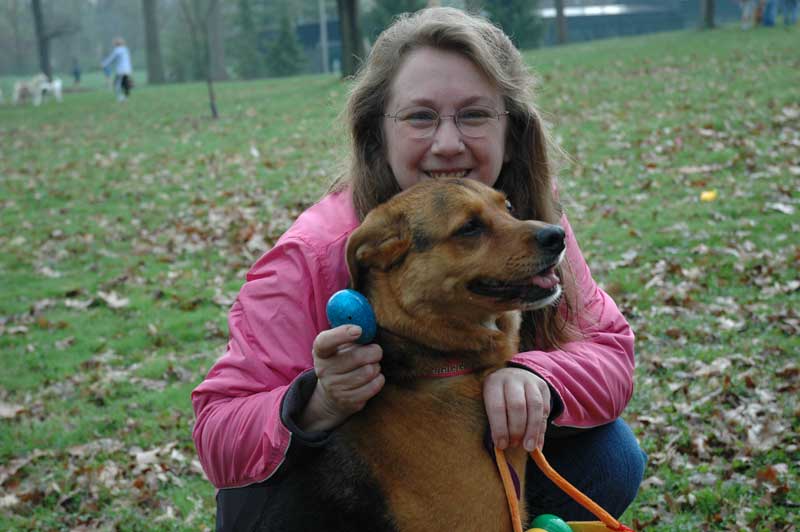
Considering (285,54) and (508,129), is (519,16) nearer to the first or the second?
(285,54)

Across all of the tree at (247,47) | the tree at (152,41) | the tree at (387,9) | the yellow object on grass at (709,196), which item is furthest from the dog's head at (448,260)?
the tree at (247,47)

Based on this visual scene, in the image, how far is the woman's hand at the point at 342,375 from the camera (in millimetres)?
2346

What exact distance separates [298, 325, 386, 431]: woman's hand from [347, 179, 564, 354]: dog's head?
25 centimetres

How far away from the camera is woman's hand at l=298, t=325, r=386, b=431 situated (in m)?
2.35

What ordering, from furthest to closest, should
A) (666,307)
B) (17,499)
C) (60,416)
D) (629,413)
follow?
1. (666,307)
2. (60,416)
3. (629,413)
4. (17,499)

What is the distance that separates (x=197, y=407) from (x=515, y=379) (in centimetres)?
117

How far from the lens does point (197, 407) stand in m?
2.80

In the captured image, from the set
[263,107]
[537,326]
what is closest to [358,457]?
[537,326]

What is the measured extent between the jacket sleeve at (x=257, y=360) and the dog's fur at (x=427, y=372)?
7.8 inches

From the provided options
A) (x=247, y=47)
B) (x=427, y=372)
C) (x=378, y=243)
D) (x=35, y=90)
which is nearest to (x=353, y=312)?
(x=378, y=243)

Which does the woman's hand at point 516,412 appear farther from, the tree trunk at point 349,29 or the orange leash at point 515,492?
the tree trunk at point 349,29

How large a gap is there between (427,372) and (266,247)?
671 centimetres

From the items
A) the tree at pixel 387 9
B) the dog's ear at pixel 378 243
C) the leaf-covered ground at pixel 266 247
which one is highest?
the tree at pixel 387 9

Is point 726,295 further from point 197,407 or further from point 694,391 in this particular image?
point 197,407
